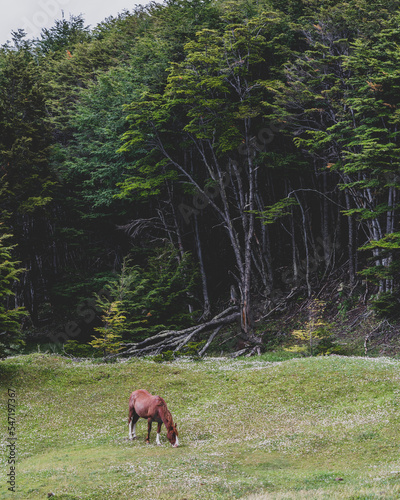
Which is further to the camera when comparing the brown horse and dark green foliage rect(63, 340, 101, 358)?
dark green foliage rect(63, 340, 101, 358)

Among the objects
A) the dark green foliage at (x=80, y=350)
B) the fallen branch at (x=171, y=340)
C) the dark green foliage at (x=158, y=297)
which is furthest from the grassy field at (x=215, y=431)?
the dark green foliage at (x=158, y=297)

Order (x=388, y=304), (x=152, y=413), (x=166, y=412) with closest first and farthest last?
(x=166, y=412), (x=152, y=413), (x=388, y=304)

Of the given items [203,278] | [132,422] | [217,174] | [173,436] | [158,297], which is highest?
[217,174]

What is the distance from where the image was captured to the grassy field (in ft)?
33.3

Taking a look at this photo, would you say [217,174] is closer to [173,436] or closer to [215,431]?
[215,431]

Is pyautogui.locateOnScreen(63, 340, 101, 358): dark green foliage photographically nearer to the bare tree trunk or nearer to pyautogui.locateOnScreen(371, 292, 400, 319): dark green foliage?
the bare tree trunk

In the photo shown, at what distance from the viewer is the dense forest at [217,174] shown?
93.3 ft

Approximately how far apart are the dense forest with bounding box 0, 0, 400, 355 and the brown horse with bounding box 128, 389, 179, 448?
30.5ft

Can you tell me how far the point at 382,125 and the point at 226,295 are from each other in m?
21.6

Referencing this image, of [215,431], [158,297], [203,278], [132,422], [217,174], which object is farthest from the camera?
[203,278]

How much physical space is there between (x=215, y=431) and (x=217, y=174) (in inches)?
1028

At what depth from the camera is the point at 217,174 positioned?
38.5 m

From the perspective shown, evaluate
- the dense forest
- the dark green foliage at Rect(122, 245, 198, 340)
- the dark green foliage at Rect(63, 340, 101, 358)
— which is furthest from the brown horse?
the dark green foliage at Rect(63, 340, 101, 358)

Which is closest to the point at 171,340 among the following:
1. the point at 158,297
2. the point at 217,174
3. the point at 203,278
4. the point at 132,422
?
the point at 158,297
